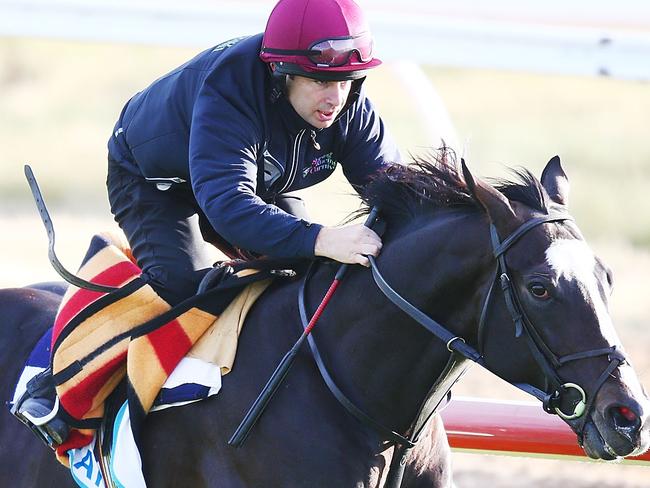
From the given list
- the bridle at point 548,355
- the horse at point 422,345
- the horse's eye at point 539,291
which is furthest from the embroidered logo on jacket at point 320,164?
the horse's eye at point 539,291

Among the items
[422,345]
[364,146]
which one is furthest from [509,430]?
[422,345]

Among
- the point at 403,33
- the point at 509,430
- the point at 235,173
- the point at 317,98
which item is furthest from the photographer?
the point at 403,33

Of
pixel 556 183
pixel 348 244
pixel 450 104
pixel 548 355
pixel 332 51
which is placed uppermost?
pixel 332 51

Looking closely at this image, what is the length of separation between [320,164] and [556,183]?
87 cm

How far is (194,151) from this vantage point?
3.79 m

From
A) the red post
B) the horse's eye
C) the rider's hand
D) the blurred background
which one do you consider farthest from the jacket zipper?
the red post

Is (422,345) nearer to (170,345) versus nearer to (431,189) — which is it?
(431,189)

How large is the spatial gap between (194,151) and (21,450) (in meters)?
1.31

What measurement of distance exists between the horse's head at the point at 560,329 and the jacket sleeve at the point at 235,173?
593 millimetres

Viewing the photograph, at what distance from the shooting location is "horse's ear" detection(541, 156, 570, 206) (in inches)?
143

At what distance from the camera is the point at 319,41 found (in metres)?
3.78

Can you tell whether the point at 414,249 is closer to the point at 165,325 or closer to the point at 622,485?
the point at 165,325

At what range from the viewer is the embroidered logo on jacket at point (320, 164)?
4.18 metres

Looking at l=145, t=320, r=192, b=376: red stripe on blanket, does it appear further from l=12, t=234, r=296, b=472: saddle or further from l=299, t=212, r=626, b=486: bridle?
l=299, t=212, r=626, b=486: bridle
